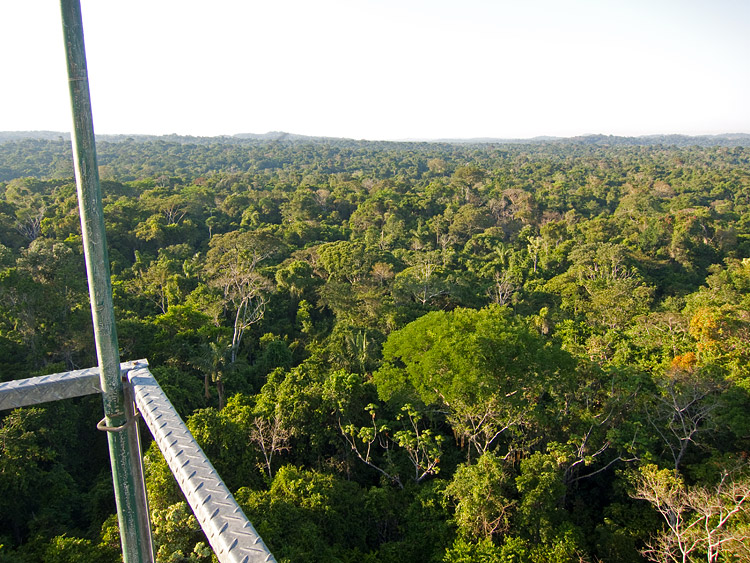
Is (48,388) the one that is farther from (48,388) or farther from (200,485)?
(200,485)

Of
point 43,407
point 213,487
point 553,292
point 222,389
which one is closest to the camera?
point 213,487

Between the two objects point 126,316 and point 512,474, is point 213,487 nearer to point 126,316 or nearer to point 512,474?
point 512,474

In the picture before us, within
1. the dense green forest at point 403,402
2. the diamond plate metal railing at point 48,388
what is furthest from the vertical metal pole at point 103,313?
the dense green forest at point 403,402

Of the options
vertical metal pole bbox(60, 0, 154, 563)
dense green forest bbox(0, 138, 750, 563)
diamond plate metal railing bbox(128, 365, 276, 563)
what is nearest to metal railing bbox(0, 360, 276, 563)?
diamond plate metal railing bbox(128, 365, 276, 563)

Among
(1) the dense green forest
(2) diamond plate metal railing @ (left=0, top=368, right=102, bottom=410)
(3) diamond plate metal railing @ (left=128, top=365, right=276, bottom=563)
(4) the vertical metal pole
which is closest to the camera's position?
(3) diamond plate metal railing @ (left=128, top=365, right=276, bottom=563)

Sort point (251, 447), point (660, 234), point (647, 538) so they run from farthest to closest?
point (660, 234), point (251, 447), point (647, 538)

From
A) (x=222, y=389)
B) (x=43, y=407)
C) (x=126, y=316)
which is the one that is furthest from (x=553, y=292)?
(x=43, y=407)

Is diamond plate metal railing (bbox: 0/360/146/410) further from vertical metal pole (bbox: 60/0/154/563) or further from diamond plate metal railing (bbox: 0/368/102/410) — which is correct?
vertical metal pole (bbox: 60/0/154/563)
